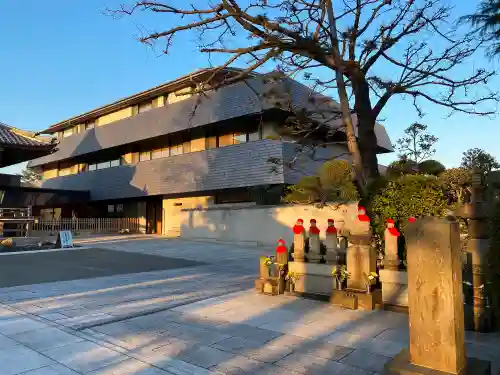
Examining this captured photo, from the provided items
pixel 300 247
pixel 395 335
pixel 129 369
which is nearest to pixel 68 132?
pixel 300 247

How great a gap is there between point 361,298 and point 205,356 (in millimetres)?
2840

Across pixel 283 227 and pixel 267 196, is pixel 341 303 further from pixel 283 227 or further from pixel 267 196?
pixel 267 196

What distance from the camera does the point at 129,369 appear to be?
11.0 ft

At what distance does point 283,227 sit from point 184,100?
1046 centimetres

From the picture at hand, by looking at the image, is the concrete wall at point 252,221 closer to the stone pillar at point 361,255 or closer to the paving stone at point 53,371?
the stone pillar at point 361,255

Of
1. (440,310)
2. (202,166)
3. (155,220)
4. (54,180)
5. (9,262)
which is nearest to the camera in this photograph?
(440,310)

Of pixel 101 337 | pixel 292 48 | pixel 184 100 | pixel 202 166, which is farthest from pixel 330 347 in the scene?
pixel 184 100

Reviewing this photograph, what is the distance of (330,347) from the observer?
12.9 feet

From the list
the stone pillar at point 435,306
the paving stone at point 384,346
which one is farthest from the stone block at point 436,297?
the paving stone at point 384,346

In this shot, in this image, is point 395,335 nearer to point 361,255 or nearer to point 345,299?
point 345,299

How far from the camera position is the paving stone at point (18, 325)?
444cm

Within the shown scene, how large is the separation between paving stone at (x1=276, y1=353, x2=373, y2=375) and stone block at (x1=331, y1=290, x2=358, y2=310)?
2078 mm

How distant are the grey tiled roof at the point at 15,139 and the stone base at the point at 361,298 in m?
Answer: 15.1

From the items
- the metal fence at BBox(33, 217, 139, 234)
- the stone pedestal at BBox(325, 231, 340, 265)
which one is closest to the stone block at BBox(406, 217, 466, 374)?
the stone pedestal at BBox(325, 231, 340, 265)
